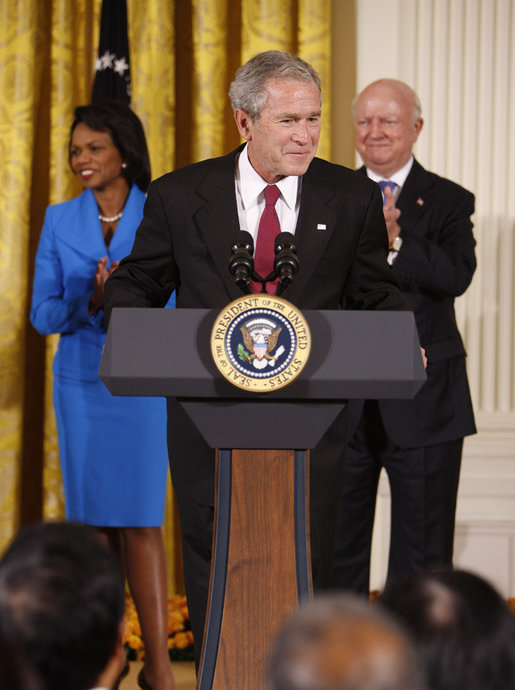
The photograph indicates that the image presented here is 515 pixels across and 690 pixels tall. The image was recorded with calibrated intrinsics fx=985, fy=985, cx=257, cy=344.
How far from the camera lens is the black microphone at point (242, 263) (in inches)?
72.8

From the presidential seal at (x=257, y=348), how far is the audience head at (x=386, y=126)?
5.63 feet

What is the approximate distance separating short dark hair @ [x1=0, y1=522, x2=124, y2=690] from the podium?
2.08 ft

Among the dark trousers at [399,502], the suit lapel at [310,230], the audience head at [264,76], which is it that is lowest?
the dark trousers at [399,502]

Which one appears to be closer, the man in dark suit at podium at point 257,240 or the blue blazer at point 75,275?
the man in dark suit at podium at point 257,240

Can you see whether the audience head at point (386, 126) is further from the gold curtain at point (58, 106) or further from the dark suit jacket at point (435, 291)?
the gold curtain at point (58, 106)

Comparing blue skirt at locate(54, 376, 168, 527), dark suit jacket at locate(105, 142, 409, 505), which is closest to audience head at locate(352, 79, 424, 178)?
dark suit jacket at locate(105, 142, 409, 505)

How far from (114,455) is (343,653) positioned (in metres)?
2.26

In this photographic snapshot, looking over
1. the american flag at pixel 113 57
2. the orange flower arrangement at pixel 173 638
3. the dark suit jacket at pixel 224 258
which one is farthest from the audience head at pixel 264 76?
the orange flower arrangement at pixel 173 638

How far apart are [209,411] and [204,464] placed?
0.35 metres

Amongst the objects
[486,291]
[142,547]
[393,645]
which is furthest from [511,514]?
[393,645]

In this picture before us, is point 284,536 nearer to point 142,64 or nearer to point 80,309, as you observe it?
Answer: point 80,309

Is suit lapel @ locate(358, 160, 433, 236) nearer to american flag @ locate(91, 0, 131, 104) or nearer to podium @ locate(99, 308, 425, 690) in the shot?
american flag @ locate(91, 0, 131, 104)

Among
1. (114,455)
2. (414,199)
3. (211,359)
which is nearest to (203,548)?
(211,359)

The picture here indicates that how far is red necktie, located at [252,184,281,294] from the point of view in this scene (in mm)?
2166
